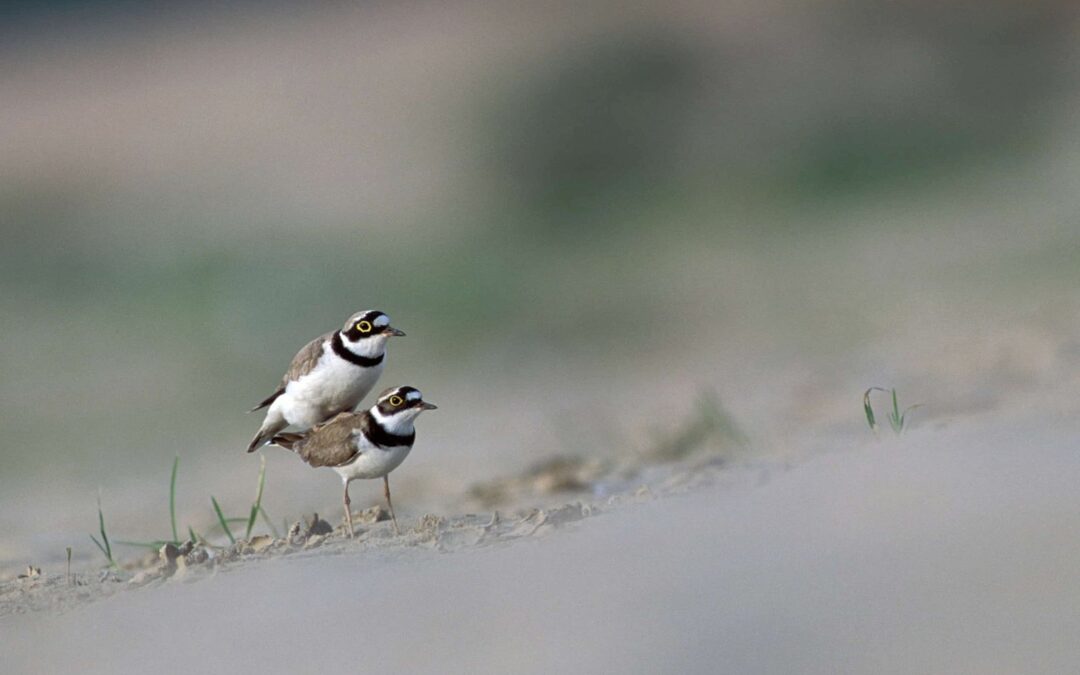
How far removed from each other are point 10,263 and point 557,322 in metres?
5.55

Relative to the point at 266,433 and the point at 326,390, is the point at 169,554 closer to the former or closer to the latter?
the point at 326,390

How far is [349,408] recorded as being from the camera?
4.62 metres

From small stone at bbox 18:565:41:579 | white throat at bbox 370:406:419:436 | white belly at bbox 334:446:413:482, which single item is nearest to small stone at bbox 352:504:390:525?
white belly at bbox 334:446:413:482

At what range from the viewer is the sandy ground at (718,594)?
90.7 inches

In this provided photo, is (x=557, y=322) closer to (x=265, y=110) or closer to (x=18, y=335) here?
(x=18, y=335)

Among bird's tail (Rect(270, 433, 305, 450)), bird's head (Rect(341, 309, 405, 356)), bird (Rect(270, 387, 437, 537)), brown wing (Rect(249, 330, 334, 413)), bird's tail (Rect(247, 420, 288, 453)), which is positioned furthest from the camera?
bird's tail (Rect(247, 420, 288, 453))

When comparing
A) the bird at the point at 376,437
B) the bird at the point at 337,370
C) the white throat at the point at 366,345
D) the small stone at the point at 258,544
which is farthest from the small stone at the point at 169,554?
the white throat at the point at 366,345

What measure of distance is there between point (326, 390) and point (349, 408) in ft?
0.38

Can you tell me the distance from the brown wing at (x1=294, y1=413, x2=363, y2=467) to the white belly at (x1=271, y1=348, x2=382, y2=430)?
0.05 m

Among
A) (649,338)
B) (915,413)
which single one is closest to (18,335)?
(649,338)

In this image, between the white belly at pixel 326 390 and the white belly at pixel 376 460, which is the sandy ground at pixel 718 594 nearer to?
the white belly at pixel 376 460

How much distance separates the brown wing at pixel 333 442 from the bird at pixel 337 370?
0.06 m

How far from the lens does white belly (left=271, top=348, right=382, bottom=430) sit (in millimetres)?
4504

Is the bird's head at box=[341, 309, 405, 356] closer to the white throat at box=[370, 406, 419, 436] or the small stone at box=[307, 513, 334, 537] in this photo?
the white throat at box=[370, 406, 419, 436]
